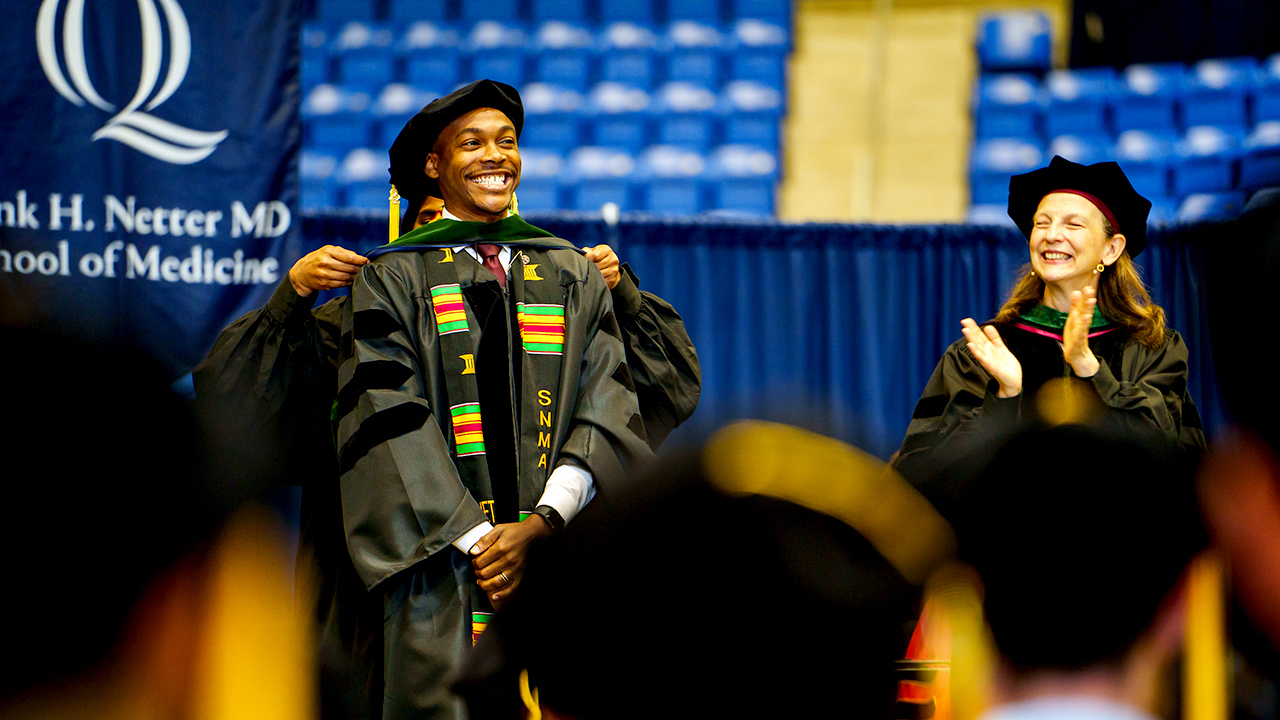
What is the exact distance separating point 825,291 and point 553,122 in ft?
11.6

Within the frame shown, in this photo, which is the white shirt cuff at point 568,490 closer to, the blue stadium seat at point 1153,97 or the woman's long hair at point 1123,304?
the woman's long hair at point 1123,304

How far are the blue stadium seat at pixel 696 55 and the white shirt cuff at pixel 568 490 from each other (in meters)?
6.48

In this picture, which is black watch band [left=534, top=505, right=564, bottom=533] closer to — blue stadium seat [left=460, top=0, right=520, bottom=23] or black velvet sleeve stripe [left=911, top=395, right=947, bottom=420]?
black velvet sleeve stripe [left=911, top=395, right=947, bottom=420]

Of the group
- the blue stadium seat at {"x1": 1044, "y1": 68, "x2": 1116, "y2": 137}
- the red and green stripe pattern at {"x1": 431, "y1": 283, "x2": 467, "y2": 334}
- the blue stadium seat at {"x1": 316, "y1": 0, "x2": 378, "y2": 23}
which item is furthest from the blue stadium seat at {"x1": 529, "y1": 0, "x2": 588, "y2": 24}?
the red and green stripe pattern at {"x1": 431, "y1": 283, "x2": 467, "y2": 334}

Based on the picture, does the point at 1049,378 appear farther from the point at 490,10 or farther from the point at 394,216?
the point at 490,10

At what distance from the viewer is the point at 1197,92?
309 inches

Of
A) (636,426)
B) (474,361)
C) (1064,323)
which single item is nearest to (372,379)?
(474,361)

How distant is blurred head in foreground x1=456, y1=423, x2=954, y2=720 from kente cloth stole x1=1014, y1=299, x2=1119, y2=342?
8.47ft

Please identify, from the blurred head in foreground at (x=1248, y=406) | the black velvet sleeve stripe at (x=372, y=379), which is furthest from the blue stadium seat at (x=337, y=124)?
the blurred head in foreground at (x=1248, y=406)

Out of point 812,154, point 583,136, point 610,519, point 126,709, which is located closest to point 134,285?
point 126,709

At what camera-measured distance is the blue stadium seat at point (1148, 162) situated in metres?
7.70

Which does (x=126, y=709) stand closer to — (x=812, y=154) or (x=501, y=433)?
(x=501, y=433)

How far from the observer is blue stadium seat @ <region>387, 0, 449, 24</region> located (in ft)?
29.7

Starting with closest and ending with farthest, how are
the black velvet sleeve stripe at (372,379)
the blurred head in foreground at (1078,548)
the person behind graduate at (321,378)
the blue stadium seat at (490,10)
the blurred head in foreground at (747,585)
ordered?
the blurred head in foreground at (747,585), the blurred head in foreground at (1078,548), the black velvet sleeve stripe at (372,379), the person behind graduate at (321,378), the blue stadium seat at (490,10)
